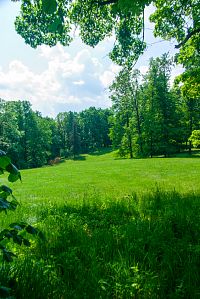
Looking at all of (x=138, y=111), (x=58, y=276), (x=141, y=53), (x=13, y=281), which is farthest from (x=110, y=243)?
(x=138, y=111)

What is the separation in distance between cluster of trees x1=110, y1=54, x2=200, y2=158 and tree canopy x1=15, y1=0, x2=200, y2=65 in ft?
96.8

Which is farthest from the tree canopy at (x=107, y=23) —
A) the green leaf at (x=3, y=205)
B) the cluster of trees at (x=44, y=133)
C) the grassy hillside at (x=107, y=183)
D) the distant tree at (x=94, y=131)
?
the distant tree at (x=94, y=131)

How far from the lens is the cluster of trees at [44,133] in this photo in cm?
4716

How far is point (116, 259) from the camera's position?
11.1ft

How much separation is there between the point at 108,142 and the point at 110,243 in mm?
87426

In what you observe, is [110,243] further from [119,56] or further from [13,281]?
[119,56]

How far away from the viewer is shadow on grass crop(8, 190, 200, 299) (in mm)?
2709

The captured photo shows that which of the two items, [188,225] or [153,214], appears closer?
[188,225]

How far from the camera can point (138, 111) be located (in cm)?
4616

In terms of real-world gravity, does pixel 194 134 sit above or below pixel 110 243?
above

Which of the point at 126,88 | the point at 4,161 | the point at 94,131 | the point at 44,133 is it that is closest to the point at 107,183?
the point at 4,161

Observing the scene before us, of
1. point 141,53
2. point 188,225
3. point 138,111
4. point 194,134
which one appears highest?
point 138,111

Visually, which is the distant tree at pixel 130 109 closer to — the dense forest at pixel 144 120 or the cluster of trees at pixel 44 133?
the dense forest at pixel 144 120

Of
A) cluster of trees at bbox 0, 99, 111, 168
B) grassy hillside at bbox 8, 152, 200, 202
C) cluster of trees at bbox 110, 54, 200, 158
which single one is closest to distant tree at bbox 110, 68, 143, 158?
cluster of trees at bbox 110, 54, 200, 158
